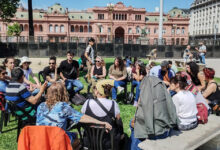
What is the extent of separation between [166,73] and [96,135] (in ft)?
14.0

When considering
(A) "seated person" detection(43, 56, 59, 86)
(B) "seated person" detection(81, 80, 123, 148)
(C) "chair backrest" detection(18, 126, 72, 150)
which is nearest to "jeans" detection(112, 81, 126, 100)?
(A) "seated person" detection(43, 56, 59, 86)

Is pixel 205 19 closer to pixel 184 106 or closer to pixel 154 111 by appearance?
pixel 184 106

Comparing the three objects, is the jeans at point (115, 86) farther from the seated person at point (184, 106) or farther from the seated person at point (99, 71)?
the seated person at point (184, 106)

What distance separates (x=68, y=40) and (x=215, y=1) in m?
74.4

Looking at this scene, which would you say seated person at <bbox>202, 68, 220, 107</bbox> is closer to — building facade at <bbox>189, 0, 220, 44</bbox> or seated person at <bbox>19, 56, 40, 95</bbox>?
seated person at <bbox>19, 56, 40, 95</bbox>

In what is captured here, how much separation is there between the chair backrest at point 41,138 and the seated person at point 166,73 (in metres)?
4.77

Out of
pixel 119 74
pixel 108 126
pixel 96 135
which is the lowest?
pixel 96 135

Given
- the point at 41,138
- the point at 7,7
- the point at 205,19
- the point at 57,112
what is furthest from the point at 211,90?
the point at 205,19

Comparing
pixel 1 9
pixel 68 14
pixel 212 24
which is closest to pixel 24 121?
pixel 1 9

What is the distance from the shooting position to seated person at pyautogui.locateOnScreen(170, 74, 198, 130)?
3.77 meters

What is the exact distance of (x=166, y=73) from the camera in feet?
22.1

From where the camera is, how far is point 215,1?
78.8 m

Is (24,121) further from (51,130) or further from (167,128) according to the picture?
(167,128)

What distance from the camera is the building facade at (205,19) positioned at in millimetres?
77750
